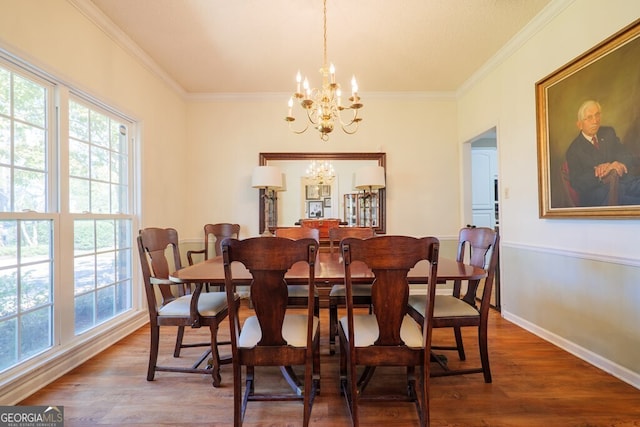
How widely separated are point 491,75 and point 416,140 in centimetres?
108

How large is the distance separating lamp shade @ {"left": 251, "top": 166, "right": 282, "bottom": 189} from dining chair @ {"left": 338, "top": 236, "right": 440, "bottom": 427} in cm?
243

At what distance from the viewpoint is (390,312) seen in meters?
1.34

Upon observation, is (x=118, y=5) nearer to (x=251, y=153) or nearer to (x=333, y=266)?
(x=251, y=153)

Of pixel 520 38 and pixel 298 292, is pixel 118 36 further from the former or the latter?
pixel 520 38

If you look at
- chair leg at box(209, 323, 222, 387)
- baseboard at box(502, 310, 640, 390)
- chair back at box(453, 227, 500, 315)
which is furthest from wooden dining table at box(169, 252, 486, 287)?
baseboard at box(502, 310, 640, 390)

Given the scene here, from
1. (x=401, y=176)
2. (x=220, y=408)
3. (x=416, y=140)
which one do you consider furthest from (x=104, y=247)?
(x=416, y=140)

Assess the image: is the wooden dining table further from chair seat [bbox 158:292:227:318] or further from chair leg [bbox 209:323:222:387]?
chair leg [bbox 209:323:222:387]

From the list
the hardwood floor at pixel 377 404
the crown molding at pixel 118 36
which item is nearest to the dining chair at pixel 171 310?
the hardwood floor at pixel 377 404

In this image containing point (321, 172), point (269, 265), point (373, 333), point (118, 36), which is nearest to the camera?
point (269, 265)

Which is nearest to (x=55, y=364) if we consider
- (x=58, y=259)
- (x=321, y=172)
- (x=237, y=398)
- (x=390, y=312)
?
(x=58, y=259)

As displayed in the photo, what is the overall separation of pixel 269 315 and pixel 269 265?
0.26m

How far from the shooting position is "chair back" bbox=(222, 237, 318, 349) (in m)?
1.26

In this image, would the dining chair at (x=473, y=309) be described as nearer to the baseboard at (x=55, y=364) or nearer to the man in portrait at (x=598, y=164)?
the man in portrait at (x=598, y=164)

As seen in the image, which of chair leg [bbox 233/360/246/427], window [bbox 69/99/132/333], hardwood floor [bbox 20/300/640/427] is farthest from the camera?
window [bbox 69/99/132/333]
